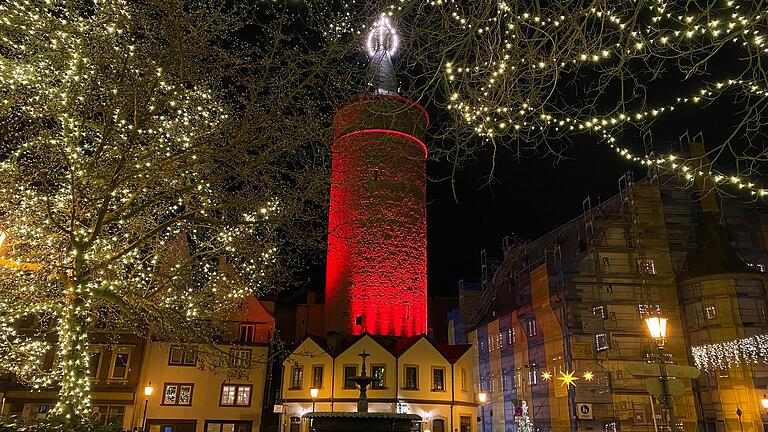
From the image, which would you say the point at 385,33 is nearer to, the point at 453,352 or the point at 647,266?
the point at 453,352

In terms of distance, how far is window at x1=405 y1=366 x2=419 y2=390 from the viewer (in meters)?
26.9

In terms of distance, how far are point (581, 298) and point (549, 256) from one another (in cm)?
336

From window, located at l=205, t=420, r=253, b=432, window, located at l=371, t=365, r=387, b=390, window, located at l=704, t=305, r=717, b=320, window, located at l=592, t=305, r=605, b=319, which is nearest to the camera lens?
window, located at l=371, t=365, r=387, b=390

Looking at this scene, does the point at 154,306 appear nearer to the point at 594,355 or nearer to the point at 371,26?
the point at 371,26

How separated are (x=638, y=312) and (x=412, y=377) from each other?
12.9 meters

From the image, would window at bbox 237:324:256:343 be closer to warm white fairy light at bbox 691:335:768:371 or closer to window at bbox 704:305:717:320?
warm white fairy light at bbox 691:335:768:371

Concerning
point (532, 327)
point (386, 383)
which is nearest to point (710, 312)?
point (532, 327)

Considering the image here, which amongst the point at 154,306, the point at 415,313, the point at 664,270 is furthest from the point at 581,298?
the point at 154,306

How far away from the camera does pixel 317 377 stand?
88.7 ft

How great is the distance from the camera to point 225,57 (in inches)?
405

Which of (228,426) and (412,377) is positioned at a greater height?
(412,377)

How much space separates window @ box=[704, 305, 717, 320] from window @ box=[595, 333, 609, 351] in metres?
5.02

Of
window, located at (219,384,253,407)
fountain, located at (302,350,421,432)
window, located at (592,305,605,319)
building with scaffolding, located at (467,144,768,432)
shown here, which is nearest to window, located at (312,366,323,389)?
window, located at (219,384,253,407)

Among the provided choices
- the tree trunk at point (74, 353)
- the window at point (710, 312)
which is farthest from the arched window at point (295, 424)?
the window at point (710, 312)
